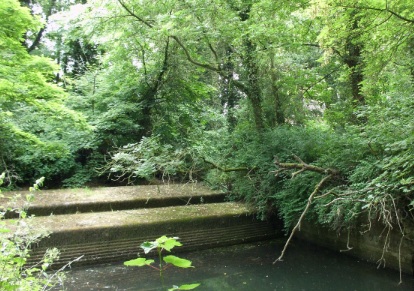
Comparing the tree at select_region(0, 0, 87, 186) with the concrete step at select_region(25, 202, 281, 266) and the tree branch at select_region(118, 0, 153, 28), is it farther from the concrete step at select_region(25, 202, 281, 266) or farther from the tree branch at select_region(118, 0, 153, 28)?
the tree branch at select_region(118, 0, 153, 28)

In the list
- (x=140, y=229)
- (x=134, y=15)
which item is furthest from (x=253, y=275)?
(x=134, y=15)

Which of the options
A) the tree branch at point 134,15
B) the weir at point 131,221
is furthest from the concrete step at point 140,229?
the tree branch at point 134,15

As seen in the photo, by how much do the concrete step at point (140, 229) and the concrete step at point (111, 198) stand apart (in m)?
0.42

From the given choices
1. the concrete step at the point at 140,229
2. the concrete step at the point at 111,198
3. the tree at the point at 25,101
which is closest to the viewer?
the tree at the point at 25,101

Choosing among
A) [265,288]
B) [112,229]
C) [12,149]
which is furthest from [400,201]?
[12,149]

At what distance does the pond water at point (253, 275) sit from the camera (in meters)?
5.46

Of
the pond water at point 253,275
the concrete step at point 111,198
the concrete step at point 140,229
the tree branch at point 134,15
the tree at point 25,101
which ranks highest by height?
the tree branch at point 134,15

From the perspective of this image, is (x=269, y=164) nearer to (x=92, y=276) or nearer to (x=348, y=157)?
(x=348, y=157)

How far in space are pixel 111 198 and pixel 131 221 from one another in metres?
1.39

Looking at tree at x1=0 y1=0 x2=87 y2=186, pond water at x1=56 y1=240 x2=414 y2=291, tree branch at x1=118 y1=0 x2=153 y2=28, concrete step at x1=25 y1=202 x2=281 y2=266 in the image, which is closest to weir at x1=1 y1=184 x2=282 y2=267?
concrete step at x1=25 y1=202 x2=281 y2=266

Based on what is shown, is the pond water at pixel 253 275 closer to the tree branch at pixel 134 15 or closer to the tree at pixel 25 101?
the tree at pixel 25 101

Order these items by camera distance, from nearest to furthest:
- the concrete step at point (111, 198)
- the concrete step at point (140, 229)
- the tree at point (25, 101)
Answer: the tree at point (25, 101)
the concrete step at point (140, 229)
the concrete step at point (111, 198)

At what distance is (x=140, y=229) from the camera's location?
7102 mm

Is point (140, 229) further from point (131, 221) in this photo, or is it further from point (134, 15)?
point (134, 15)
